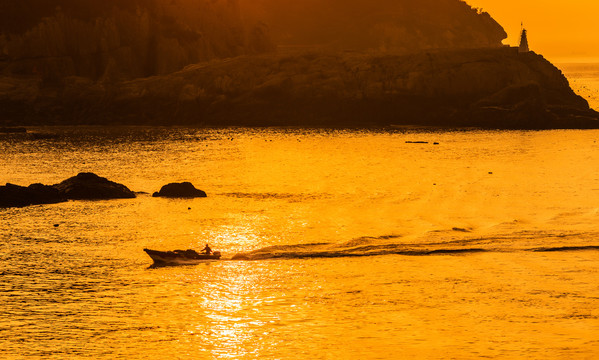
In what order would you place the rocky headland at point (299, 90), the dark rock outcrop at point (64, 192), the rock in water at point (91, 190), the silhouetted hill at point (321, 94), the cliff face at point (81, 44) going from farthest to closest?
the cliff face at point (81, 44) < the silhouetted hill at point (321, 94) < the rocky headland at point (299, 90) < the rock in water at point (91, 190) < the dark rock outcrop at point (64, 192)

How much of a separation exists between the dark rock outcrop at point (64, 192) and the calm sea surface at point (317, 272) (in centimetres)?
191

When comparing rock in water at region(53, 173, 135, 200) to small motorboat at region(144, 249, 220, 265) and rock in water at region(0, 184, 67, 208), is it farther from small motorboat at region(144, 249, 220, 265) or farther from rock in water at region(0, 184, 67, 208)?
small motorboat at region(144, 249, 220, 265)

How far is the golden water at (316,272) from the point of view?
29.9 m

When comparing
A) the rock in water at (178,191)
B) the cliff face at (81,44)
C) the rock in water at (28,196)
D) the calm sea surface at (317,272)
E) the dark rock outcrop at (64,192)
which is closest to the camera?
the calm sea surface at (317,272)

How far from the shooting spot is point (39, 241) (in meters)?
47.9

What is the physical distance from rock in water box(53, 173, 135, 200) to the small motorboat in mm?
25236

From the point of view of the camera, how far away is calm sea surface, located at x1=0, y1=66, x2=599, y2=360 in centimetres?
2986

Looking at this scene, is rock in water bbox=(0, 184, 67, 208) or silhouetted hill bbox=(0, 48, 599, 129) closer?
rock in water bbox=(0, 184, 67, 208)

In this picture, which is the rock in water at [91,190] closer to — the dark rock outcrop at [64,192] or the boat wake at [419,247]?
the dark rock outcrop at [64,192]

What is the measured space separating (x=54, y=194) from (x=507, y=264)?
37215 mm

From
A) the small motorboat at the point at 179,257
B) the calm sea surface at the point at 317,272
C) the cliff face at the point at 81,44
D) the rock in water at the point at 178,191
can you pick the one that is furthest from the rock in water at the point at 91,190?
the cliff face at the point at 81,44

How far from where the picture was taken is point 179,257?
41562 mm

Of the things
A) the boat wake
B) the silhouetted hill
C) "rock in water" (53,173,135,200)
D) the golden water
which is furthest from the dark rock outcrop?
the silhouetted hill

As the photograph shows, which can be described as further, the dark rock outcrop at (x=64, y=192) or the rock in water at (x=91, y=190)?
the rock in water at (x=91, y=190)
